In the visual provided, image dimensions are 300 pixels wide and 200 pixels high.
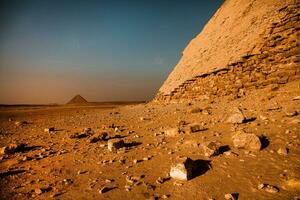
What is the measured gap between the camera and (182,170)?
3107 mm

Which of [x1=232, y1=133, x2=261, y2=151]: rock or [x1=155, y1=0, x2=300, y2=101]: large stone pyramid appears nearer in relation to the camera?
[x1=232, y1=133, x2=261, y2=151]: rock

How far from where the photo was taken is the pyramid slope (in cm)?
1070

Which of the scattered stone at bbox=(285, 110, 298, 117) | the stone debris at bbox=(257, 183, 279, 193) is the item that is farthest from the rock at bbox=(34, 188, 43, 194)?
the scattered stone at bbox=(285, 110, 298, 117)

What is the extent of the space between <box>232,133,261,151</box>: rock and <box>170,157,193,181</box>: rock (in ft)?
3.78

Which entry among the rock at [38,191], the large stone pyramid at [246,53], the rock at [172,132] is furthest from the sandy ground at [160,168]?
the large stone pyramid at [246,53]

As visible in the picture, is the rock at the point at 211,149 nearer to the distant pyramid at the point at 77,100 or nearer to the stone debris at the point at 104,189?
the stone debris at the point at 104,189

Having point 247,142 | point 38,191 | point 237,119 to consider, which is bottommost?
point 38,191

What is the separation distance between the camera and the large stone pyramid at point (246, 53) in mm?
9688

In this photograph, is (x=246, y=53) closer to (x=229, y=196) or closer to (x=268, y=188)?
(x=268, y=188)

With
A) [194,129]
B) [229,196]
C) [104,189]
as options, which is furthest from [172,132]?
[229,196]

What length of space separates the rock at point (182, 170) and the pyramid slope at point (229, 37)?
8.94m

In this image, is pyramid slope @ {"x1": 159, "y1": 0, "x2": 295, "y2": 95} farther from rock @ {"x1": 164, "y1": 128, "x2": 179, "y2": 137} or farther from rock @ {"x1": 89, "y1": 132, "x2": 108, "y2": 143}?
rock @ {"x1": 89, "y1": 132, "x2": 108, "y2": 143}

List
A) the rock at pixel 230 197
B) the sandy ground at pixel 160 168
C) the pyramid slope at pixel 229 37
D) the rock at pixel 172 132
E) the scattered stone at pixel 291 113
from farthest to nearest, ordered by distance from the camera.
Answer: the pyramid slope at pixel 229 37 < the rock at pixel 172 132 < the scattered stone at pixel 291 113 < the sandy ground at pixel 160 168 < the rock at pixel 230 197

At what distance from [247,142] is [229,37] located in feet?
32.5
